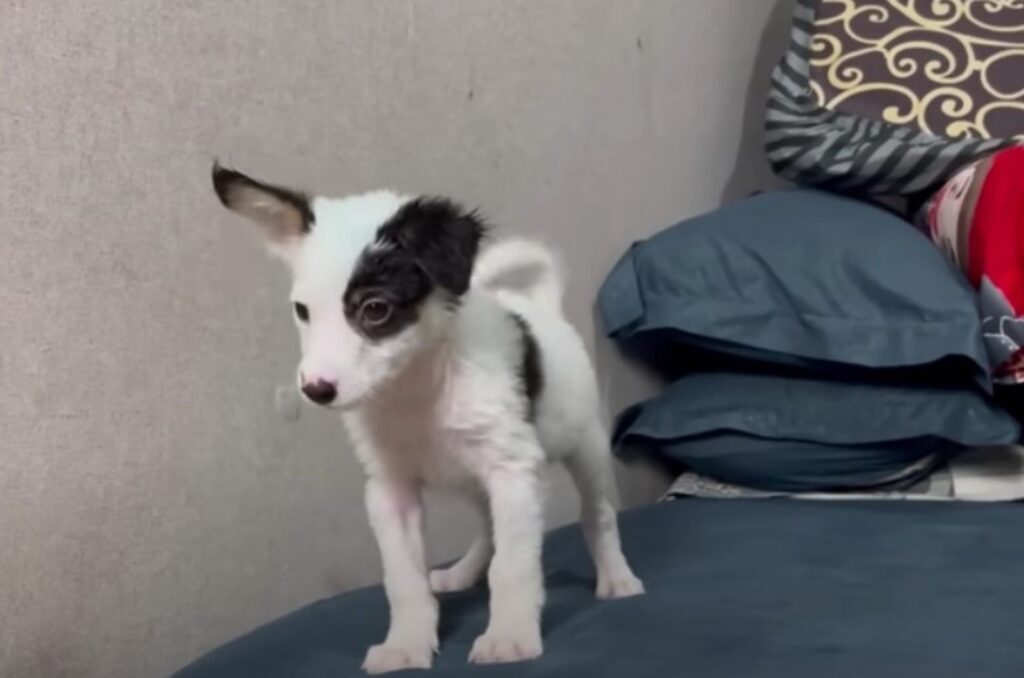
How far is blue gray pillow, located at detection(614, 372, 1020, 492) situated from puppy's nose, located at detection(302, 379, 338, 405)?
2.94ft

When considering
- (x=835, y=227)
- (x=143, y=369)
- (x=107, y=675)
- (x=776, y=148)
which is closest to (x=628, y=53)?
(x=776, y=148)

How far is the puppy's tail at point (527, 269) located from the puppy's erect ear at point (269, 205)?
310mm

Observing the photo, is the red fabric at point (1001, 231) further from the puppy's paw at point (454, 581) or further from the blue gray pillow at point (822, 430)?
A: the puppy's paw at point (454, 581)

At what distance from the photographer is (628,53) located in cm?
201

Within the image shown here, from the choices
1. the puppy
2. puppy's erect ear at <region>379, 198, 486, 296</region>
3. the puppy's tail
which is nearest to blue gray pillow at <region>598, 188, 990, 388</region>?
the puppy's tail

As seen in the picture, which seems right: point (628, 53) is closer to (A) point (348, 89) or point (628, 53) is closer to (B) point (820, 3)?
(B) point (820, 3)

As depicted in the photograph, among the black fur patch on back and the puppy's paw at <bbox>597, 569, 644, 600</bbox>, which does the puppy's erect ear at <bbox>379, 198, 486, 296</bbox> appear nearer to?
the black fur patch on back

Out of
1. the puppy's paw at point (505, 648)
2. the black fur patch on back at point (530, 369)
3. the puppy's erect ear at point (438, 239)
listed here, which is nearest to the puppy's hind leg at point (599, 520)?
the black fur patch on back at point (530, 369)

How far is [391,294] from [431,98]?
25.1 inches

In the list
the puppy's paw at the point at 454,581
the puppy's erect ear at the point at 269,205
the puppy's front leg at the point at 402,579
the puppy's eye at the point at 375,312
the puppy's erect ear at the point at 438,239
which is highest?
the puppy's erect ear at the point at 269,205

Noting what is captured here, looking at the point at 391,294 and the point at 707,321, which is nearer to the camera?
the point at 391,294

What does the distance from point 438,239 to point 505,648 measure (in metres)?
0.35

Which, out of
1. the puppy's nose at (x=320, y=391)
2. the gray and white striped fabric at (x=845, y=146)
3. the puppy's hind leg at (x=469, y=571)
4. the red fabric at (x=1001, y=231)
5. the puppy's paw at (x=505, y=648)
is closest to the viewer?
the puppy's nose at (x=320, y=391)

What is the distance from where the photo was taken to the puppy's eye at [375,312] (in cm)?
104
